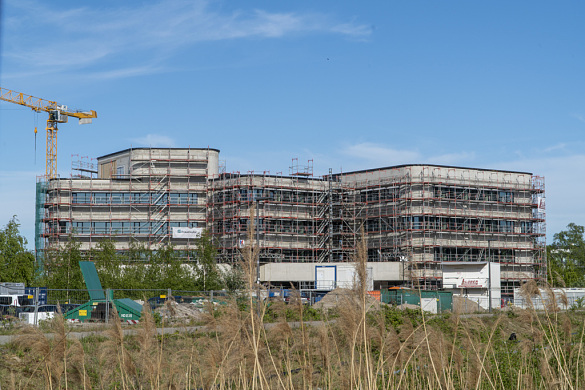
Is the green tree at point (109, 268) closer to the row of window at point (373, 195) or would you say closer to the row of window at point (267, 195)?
the row of window at point (267, 195)

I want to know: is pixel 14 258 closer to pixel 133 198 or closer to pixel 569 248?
pixel 133 198

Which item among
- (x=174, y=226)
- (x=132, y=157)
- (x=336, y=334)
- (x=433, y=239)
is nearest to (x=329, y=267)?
(x=433, y=239)

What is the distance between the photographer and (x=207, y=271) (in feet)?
202

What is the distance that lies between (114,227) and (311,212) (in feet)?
77.7

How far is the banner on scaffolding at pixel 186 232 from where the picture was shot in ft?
269

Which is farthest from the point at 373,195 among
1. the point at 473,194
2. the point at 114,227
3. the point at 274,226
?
the point at 114,227

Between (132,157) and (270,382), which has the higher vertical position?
(132,157)

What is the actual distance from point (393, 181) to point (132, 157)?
32036 millimetres

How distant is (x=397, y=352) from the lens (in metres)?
6.98

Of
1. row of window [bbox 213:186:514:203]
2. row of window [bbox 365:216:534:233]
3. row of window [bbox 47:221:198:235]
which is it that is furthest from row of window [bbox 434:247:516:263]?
row of window [bbox 47:221:198:235]

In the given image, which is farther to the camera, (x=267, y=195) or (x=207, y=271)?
(x=267, y=195)

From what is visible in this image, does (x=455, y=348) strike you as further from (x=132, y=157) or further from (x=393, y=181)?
(x=132, y=157)

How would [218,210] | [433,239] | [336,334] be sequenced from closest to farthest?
[336,334]
[433,239]
[218,210]

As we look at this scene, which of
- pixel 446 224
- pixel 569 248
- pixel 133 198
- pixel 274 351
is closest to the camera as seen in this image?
pixel 274 351
